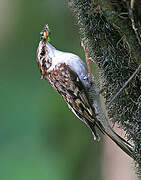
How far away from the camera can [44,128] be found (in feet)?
27.2

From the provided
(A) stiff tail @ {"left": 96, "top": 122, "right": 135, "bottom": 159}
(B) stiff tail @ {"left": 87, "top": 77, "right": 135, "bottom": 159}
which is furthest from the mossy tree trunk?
(B) stiff tail @ {"left": 87, "top": 77, "right": 135, "bottom": 159}

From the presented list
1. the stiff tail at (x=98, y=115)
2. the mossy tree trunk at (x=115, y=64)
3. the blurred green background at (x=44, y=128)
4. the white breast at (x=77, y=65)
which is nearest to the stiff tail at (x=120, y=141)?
the stiff tail at (x=98, y=115)

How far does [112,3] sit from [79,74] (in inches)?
55.1

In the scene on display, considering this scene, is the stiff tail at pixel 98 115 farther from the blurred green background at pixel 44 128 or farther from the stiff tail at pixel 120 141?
the blurred green background at pixel 44 128

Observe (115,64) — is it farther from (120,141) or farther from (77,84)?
(77,84)

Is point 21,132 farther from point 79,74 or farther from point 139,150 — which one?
point 139,150

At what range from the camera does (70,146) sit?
28.1ft

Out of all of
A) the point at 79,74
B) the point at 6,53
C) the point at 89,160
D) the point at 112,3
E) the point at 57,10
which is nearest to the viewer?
the point at 112,3

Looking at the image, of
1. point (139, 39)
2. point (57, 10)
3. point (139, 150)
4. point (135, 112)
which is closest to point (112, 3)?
point (139, 39)

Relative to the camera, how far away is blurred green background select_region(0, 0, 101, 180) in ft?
26.4

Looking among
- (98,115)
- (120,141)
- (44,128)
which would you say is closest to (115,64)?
(120,141)

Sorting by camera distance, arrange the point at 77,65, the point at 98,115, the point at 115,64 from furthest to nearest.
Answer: the point at 77,65, the point at 98,115, the point at 115,64

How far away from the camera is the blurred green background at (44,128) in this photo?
8.05 metres

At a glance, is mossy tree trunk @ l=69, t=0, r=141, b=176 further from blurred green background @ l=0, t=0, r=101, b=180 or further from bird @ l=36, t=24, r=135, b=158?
blurred green background @ l=0, t=0, r=101, b=180
